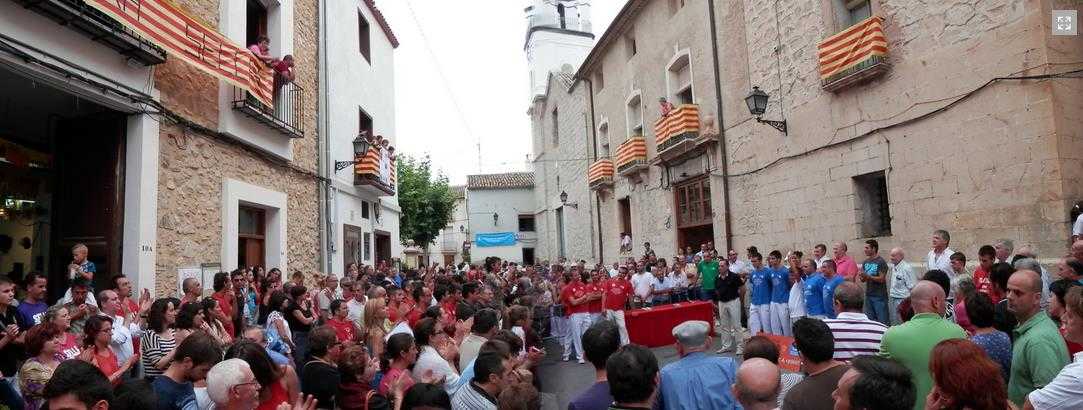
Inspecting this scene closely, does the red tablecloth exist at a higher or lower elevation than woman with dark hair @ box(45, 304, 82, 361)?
lower

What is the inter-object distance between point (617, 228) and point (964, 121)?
1330 centimetres

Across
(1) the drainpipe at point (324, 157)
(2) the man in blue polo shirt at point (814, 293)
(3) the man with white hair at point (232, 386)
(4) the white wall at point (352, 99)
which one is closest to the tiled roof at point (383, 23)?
(4) the white wall at point (352, 99)

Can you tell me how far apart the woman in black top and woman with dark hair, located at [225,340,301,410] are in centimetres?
322

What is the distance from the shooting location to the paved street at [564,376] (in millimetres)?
7262

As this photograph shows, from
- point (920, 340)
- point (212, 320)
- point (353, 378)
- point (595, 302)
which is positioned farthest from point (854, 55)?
point (212, 320)

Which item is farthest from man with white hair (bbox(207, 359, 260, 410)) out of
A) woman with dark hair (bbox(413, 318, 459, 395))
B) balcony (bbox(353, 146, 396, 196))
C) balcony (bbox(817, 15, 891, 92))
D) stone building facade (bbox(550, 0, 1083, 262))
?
balcony (bbox(353, 146, 396, 196))

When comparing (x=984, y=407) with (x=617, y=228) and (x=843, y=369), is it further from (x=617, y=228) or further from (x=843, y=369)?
(x=617, y=228)

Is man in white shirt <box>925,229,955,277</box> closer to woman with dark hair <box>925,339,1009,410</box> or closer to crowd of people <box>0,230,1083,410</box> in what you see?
crowd of people <box>0,230,1083,410</box>

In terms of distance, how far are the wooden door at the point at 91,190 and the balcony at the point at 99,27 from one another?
0.86 m

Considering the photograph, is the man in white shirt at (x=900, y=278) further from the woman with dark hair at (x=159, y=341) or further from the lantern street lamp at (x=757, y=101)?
the woman with dark hair at (x=159, y=341)

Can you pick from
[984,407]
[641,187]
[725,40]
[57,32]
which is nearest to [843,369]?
[984,407]

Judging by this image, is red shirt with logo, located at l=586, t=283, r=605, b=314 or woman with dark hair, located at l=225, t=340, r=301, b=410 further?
red shirt with logo, located at l=586, t=283, r=605, b=314

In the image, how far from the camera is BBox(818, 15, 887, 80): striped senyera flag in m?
9.06

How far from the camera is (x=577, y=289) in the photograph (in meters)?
10.5
